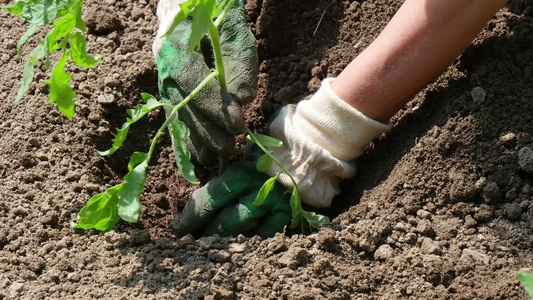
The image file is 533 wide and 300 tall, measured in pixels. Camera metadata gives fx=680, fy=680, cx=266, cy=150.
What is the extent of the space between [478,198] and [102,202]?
1.02 metres

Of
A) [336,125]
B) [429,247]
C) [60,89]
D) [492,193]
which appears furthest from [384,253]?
[60,89]

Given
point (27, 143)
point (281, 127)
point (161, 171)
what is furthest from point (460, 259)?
point (27, 143)

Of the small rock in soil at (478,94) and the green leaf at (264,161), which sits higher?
the small rock in soil at (478,94)

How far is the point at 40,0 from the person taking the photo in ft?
5.40

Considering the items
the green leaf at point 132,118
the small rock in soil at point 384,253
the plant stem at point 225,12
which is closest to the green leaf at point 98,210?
the green leaf at point 132,118

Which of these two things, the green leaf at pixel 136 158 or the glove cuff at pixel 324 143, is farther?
the glove cuff at pixel 324 143

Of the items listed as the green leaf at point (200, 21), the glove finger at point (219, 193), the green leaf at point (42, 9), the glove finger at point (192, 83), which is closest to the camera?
the green leaf at point (200, 21)

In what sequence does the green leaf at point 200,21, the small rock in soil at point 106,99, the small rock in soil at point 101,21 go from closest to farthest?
the green leaf at point 200,21 < the small rock in soil at point 106,99 < the small rock in soil at point 101,21

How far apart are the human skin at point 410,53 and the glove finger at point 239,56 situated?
0.27 metres

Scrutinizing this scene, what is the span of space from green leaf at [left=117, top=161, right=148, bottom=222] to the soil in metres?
0.22

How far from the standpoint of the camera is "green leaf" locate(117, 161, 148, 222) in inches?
65.5

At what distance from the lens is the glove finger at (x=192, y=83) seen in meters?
1.97

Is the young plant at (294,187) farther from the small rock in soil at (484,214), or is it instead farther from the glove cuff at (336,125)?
the small rock in soil at (484,214)

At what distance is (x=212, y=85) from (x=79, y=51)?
16.1 inches
